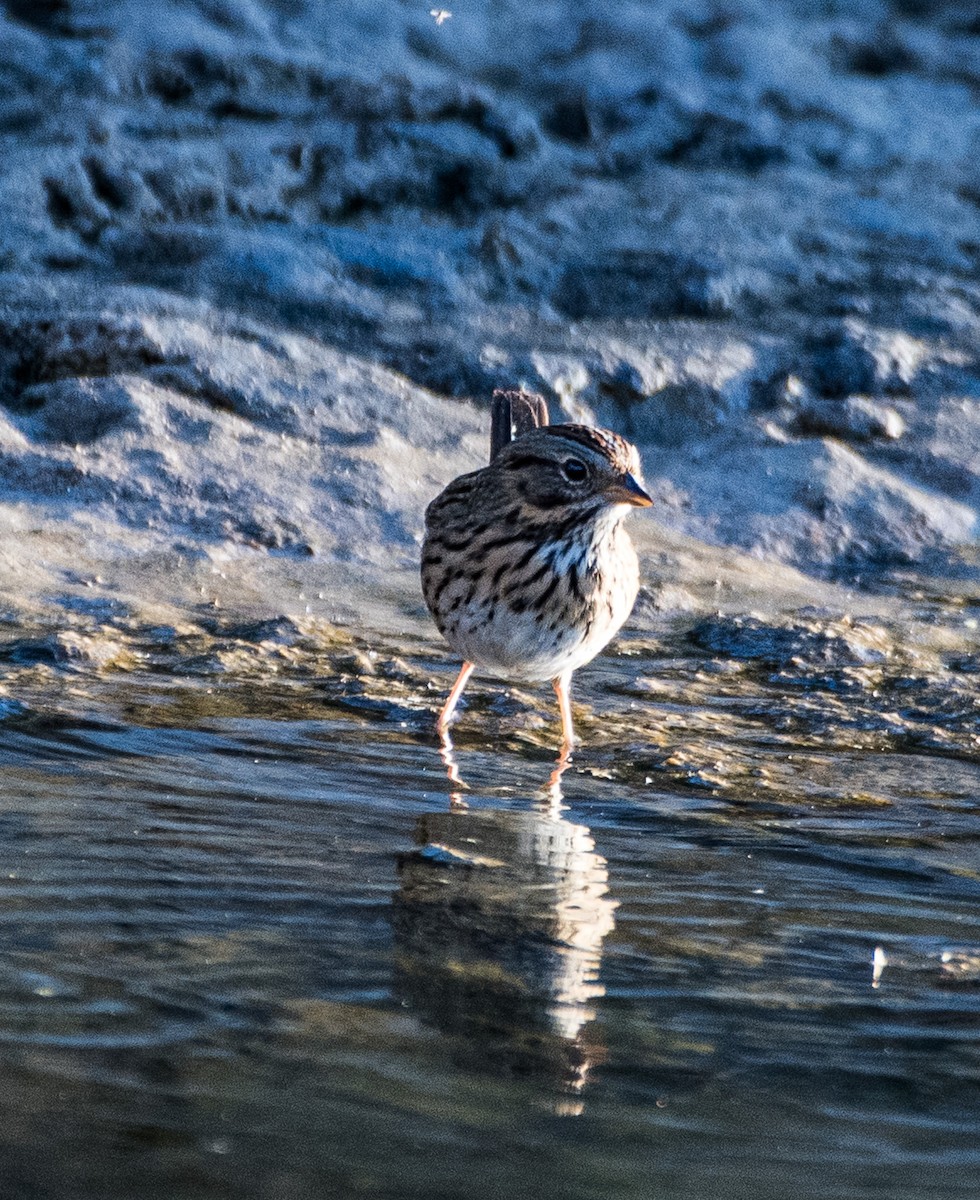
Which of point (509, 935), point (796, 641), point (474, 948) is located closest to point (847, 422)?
point (796, 641)

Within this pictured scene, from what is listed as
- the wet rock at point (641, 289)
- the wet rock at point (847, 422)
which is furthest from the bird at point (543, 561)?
the wet rock at point (641, 289)

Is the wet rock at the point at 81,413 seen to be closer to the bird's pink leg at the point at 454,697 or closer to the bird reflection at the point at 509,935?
the bird's pink leg at the point at 454,697

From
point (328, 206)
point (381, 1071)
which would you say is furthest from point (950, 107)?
point (381, 1071)

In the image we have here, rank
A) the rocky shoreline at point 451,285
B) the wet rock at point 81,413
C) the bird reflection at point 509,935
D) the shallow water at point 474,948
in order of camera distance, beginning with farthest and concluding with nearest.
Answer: the wet rock at point 81,413
the rocky shoreline at point 451,285
the bird reflection at point 509,935
the shallow water at point 474,948

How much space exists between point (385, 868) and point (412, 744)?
122 cm

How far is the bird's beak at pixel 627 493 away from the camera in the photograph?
224 inches

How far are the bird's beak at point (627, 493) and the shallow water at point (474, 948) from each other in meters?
0.73

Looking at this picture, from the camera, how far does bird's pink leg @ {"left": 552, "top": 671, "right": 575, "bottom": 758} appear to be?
18.4 ft

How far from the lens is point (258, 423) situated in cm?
850

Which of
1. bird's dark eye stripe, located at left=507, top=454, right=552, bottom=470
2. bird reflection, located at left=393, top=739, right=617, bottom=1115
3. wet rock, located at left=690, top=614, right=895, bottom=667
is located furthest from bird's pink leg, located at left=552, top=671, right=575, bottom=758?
wet rock, located at left=690, top=614, right=895, bottom=667

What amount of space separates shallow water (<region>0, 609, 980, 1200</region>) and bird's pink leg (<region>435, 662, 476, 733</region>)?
7 cm

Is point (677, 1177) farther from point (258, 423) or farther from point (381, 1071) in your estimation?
point (258, 423)

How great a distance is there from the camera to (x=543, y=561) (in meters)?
5.92

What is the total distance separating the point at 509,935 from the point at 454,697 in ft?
6.83
